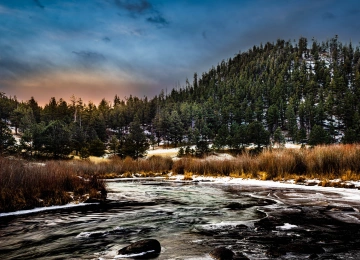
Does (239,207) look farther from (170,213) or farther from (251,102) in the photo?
(251,102)

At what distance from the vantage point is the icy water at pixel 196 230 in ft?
15.9

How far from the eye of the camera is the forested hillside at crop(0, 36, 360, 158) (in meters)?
69.3

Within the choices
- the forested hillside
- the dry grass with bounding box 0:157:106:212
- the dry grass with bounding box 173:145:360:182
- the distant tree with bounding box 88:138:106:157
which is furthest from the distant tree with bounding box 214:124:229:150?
the dry grass with bounding box 0:157:106:212

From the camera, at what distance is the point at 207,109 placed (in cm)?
12044

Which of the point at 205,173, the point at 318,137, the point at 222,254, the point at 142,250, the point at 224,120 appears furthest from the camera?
the point at 224,120

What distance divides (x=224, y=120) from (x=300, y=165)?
98.7 m

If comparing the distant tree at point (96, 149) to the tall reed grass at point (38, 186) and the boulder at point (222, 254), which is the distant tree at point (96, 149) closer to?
the tall reed grass at point (38, 186)

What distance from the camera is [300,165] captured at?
55.8ft

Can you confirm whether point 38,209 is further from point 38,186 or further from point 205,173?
point 205,173

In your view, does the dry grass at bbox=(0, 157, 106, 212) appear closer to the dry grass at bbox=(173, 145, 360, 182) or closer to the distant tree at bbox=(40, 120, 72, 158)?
the dry grass at bbox=(173, 145, 360, 182)

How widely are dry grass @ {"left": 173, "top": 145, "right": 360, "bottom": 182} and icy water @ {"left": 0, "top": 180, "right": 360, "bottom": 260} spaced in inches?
223

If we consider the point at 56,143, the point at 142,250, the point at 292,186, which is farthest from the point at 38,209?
the point at 56,143

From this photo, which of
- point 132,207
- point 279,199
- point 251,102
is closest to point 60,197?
point 132,207

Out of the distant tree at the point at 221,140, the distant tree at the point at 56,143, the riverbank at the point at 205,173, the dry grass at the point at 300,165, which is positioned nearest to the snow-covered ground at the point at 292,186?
the riverbank at the point at 205,173
